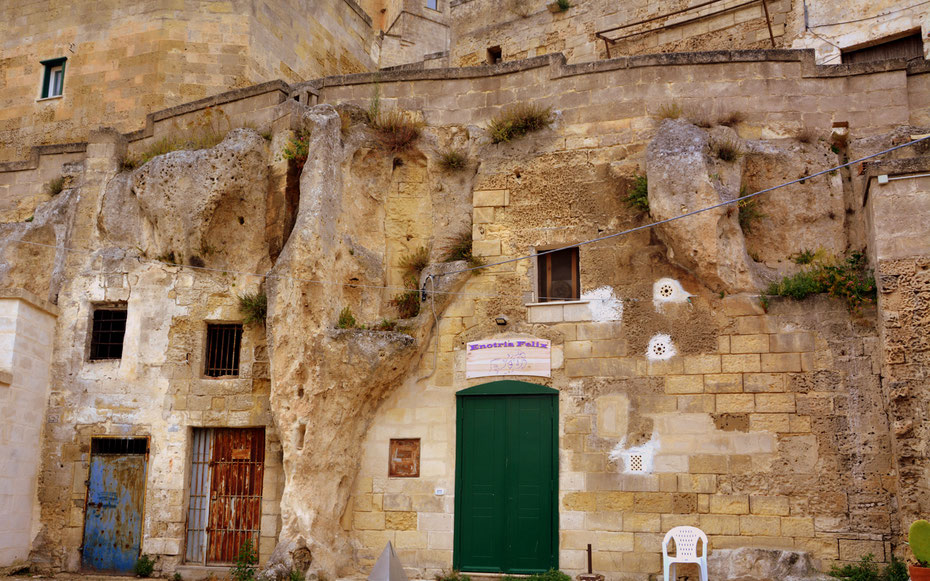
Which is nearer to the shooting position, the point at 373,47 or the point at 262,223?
the point at 262,223

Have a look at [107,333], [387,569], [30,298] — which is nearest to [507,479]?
[387,569]

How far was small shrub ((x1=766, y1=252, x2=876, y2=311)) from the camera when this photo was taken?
1016 cm

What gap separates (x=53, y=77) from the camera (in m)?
16.5

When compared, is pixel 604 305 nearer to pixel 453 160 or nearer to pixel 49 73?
pixel 453 160

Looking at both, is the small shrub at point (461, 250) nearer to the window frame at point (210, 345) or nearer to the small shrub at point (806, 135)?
the window frame at point (210, 345)

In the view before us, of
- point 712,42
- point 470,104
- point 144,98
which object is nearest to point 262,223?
point 470,104

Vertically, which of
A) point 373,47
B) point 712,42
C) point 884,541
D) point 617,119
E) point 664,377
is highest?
point 373,47

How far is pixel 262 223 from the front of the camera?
12.5 m

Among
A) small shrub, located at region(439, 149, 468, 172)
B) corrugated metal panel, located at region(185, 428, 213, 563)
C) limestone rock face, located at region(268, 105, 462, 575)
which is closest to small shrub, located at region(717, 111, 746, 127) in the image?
small shrub, located at region(439, 149, 468, 172)

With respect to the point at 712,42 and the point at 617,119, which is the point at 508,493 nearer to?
the point at 617,119

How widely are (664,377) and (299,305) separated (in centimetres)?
460

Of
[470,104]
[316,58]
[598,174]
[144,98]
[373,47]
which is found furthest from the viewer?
[373,47]

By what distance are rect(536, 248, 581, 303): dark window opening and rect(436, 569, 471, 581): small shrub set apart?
11.6 feet

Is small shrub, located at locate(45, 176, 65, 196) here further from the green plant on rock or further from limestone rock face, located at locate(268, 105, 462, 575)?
the green plant on rock
